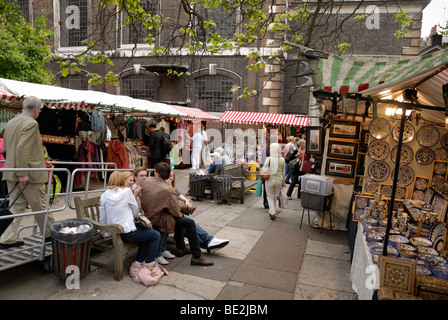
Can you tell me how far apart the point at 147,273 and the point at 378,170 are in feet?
15.6

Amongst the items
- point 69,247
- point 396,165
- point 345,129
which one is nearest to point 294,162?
point 345,129

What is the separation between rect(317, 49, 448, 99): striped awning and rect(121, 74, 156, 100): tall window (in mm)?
17405

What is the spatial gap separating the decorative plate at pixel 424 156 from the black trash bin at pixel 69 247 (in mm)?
5589

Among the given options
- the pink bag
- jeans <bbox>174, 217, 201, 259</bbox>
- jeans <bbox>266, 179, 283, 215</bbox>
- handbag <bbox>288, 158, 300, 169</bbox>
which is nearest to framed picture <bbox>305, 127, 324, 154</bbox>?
handbag <bbox>288, 158, 300, 169</bbox>

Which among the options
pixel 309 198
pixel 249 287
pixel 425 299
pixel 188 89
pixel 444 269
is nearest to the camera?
pixel 425 299

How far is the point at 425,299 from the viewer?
2.83 metres

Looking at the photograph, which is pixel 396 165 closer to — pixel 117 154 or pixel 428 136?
pixel 428 136

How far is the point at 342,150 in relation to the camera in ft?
23.6

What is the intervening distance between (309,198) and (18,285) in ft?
17.9

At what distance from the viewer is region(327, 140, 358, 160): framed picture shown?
7094 millimetres

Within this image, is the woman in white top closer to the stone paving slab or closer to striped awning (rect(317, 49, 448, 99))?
the stone paving slab

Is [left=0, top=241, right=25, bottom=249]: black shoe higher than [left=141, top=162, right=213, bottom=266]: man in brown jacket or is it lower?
lower
